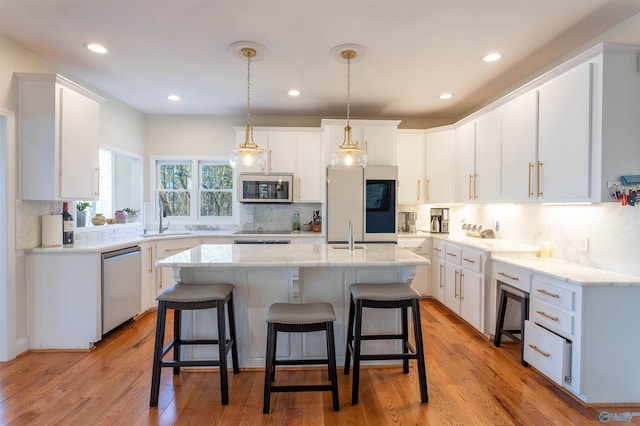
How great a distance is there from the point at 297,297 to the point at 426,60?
243 centimetres

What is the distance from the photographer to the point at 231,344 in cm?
236

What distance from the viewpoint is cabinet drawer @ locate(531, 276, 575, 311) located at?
2.22m

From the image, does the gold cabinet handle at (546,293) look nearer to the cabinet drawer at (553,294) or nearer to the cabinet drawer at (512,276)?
the cabinet drawer at (553,294)

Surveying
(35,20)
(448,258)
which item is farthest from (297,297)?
(35,20)

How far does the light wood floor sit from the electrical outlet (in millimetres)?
1061

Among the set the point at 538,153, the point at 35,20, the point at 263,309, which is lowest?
the point at 263,309

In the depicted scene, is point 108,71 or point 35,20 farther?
point 108,71

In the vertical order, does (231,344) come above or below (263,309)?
below

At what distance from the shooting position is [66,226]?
317 centimetres

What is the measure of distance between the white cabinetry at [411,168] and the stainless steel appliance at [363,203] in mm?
487

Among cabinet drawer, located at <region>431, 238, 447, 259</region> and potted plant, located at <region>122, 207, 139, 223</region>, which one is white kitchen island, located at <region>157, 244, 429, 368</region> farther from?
potted plant, located at <region>122, 207, 139, 223</region>

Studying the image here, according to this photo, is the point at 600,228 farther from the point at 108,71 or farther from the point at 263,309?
the point at 108,71

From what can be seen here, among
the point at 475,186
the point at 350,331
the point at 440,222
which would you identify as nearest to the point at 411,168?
the point at 440,222

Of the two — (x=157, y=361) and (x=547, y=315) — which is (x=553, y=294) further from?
(x=157, y=361)
